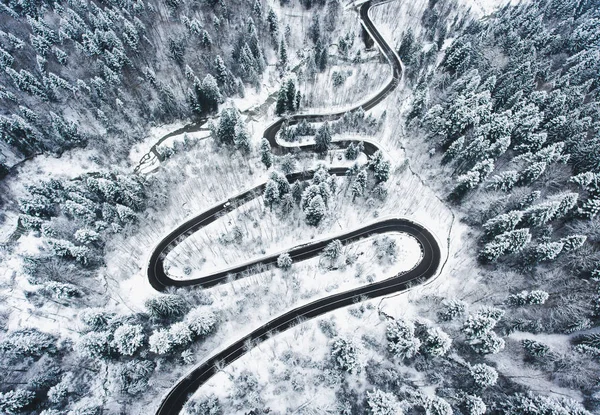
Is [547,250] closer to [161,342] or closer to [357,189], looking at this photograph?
[357,189]

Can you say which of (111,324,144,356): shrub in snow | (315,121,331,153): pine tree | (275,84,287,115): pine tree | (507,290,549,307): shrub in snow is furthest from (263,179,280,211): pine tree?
(507,290,549,307): shrub in snow

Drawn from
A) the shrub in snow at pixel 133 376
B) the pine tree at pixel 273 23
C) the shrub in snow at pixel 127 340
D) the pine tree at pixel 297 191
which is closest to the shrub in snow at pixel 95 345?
the shrub in snow at pixel 127 340

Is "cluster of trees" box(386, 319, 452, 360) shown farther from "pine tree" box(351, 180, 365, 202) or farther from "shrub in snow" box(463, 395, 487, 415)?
"pine tree" box(351, 180, 365, 202)

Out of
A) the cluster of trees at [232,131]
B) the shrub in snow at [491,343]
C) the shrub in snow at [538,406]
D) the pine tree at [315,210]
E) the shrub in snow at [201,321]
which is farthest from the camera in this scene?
the cluster of trees at [232,131]

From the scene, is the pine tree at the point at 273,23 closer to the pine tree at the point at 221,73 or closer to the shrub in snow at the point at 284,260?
the pine tree at the point at 221,73

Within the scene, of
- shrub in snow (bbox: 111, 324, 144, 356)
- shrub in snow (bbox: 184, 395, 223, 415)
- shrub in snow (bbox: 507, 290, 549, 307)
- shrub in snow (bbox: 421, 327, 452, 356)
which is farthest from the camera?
shrub in snow (bbox: 507, 290, 549, 307)

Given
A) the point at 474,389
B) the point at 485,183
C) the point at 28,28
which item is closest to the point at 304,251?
the point at 474,389

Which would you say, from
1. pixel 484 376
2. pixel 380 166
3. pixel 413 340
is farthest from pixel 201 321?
pixel 380 166
